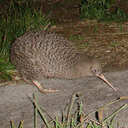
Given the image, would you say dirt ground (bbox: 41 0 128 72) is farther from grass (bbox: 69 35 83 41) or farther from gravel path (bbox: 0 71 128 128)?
gravel path (bbox: 0 71 128 128)

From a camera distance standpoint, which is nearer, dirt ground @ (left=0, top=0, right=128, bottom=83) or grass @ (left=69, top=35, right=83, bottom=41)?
dirt ground @ (left=0, top=0, right=128, bottom=83)

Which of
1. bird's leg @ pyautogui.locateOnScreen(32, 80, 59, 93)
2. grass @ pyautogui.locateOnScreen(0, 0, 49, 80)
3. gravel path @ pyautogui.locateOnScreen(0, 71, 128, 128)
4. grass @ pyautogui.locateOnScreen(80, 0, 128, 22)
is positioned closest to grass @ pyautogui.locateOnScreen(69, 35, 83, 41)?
grass @ pyautogui.locateOnScreen(0, 0, 49, 80)

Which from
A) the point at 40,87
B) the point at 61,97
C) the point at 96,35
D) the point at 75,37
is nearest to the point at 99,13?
the point at 96,35

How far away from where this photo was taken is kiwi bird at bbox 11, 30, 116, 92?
3.52 meters

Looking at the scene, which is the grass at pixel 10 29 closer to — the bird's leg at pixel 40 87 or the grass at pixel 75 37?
the bird's leg at pixel 40 87

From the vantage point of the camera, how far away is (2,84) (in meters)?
4.02

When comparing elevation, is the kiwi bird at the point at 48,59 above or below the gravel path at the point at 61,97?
above

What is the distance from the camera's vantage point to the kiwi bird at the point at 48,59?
11.6ft

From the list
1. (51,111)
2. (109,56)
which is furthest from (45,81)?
(109,56)

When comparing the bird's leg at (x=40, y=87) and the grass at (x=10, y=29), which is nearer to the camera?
the bird's leg at (x=40, y=87)

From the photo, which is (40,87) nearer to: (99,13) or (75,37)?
(75,37)

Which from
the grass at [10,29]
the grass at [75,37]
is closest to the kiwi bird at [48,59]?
the grass at [10,29]

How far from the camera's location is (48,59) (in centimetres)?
352

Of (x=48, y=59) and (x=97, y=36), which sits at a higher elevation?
(x=48, y=59)
